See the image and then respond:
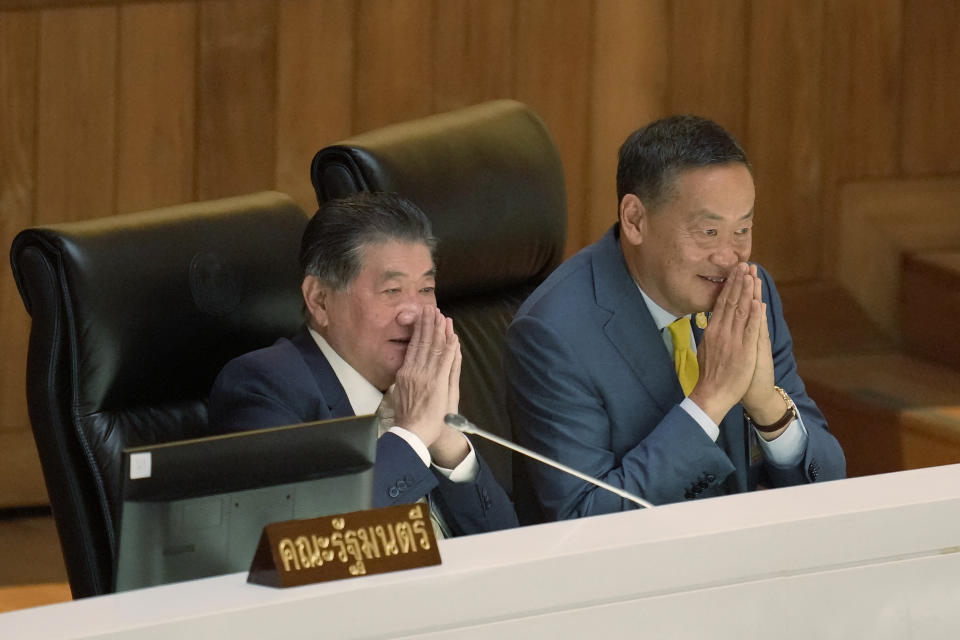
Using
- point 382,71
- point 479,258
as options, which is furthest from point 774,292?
point 382,71

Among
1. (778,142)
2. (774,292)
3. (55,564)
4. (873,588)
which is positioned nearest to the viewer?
(873,588)

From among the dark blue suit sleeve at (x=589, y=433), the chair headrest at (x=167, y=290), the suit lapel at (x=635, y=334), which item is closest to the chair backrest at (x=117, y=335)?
the chair headrest at (x=167, y=290)

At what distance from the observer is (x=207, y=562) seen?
131 centimetres

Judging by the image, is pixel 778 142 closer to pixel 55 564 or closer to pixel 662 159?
pixel 662 159

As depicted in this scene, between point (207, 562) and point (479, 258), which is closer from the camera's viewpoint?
point (207, 562)

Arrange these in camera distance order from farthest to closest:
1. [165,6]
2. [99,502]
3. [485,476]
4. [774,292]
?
[165,6] < [774,292] < [485,476] < [99,502]

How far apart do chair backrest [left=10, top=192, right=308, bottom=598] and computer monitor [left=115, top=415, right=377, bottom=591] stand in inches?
22.5

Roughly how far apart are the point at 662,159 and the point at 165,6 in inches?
69.1

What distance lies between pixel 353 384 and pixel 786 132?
217 centimetres

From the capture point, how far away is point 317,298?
2.07 meters

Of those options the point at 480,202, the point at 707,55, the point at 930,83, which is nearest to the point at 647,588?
the point at 480,202

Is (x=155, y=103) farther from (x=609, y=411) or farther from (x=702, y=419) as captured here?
(x=702, y=419)

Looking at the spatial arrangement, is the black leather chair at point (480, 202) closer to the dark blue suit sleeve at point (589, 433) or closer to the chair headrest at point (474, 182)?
the chair headrest at point (474, 182)

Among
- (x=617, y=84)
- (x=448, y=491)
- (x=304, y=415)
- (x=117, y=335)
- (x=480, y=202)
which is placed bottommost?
(x=448, y=491)
